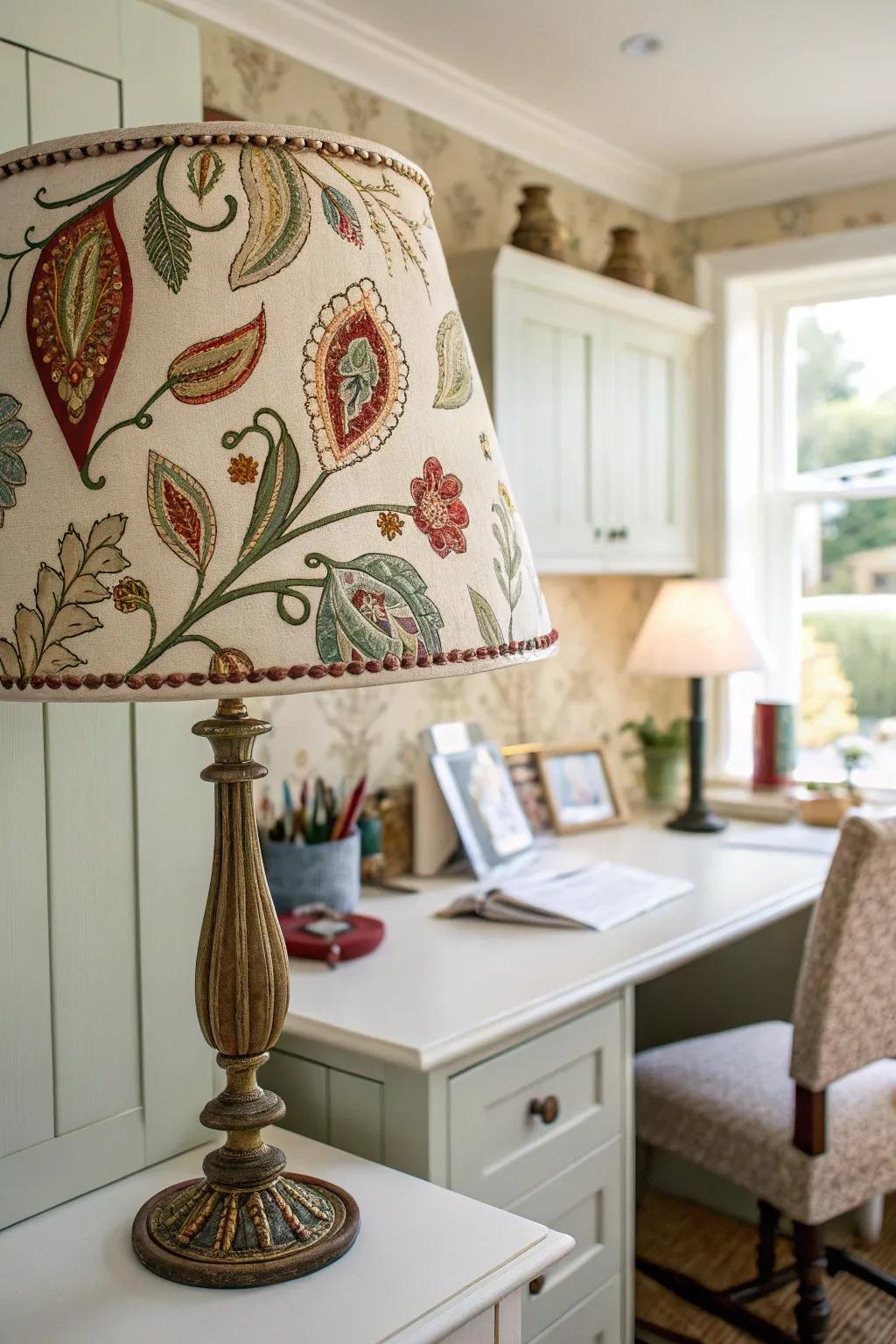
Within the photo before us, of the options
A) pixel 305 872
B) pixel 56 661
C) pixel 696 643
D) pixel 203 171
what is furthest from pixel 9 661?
pixel 696 643

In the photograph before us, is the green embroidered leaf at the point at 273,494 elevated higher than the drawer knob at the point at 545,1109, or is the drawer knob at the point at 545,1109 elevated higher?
the green embroidered leaf at the point at 273,494

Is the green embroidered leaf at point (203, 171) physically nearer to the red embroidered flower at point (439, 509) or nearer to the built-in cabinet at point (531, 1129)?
the red embroidered flower at point (439, 509)

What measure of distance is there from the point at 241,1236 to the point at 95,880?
15.6 inches

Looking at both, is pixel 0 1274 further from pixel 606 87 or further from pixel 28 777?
pixel 606 87

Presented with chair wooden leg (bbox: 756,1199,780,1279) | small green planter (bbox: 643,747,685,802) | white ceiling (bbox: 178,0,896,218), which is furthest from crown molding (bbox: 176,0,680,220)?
chair wooden leg (bbox: 756,1199,780,1279)

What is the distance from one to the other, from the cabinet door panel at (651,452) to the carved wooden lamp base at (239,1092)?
1978 millimetres

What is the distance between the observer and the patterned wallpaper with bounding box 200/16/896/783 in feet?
7.95

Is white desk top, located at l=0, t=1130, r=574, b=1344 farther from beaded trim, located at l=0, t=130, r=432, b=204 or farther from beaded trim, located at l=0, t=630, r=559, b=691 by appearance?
beaded trim, located at l=0, t=130, r=432, b=204

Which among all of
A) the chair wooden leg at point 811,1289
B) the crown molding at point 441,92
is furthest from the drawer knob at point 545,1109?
the crown molding at point 441,92

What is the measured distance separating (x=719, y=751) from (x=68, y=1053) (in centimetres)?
258

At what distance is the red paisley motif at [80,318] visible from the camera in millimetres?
828

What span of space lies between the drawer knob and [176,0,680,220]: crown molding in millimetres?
1943

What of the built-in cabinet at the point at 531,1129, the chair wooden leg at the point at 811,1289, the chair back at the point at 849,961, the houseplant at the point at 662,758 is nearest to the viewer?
the built-in cabinet at the point at 531,1129

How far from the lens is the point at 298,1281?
1.11 meters
